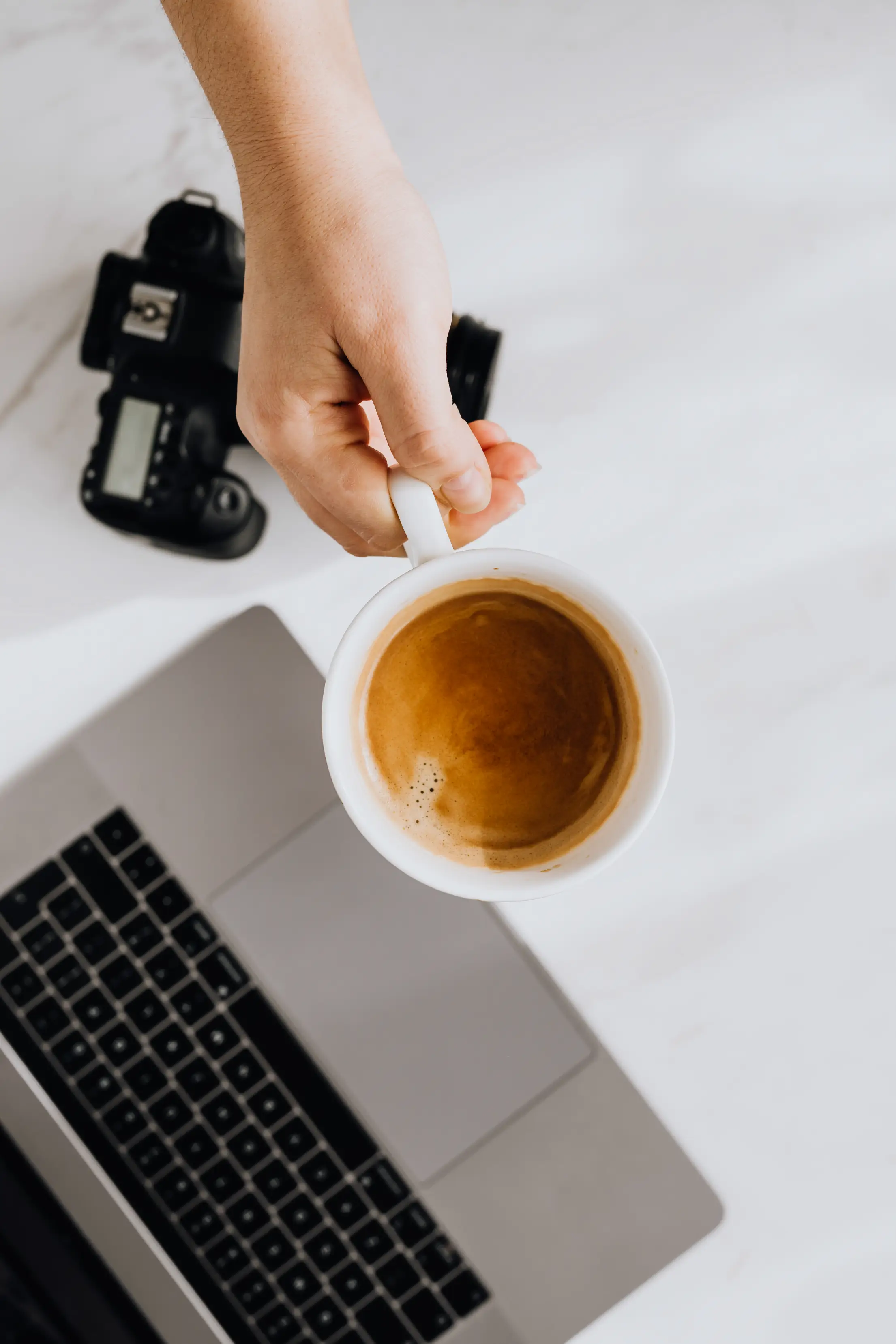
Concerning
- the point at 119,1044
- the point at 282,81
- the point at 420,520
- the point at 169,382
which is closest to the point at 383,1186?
the point at 119,1044

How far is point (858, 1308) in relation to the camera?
805mm

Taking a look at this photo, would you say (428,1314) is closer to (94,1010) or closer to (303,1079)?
(303,1079)

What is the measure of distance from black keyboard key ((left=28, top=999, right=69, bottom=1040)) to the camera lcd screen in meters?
0.41

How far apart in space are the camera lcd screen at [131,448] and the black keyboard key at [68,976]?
1.24ft

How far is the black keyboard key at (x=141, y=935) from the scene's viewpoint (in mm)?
779

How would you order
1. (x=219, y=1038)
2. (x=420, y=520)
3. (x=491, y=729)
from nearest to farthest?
(x=420, y=520)
(x=491, y=729)
(x=219, y=1038)

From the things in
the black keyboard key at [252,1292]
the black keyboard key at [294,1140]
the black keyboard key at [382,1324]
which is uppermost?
the black keyboard key at [294,1140]

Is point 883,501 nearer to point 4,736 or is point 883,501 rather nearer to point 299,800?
point 299,800

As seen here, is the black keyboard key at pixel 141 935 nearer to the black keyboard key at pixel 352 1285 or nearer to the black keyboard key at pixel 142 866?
the black keyboard key at pixel 142 866

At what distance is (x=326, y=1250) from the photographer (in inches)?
29.9

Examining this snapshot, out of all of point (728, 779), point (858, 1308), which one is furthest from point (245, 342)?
point (858, 1308)

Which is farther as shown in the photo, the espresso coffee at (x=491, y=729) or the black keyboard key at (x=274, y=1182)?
the black keyboard key at (x=274, y=1182)

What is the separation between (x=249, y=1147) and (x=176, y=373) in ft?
2.00

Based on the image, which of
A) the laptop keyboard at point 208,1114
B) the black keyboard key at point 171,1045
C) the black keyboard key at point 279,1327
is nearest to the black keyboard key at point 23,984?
the laptop keyboard at point 208,1114
